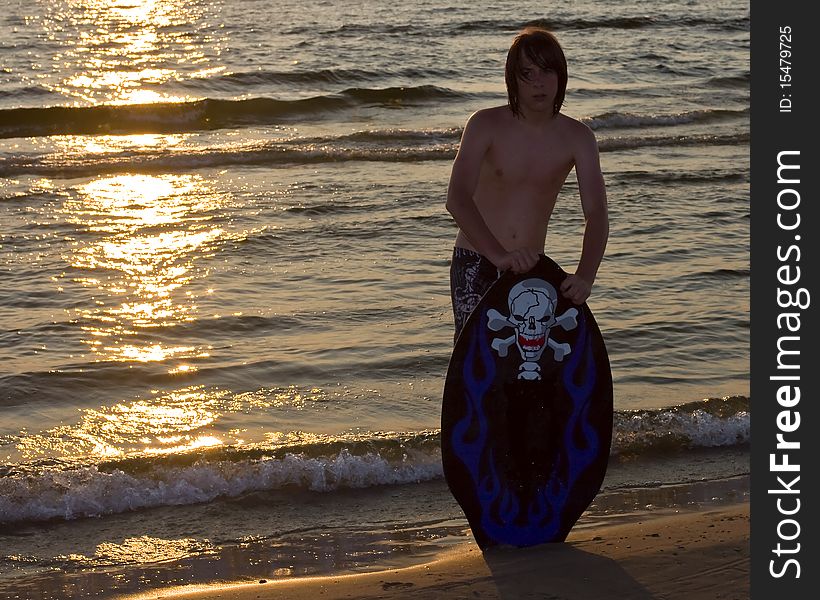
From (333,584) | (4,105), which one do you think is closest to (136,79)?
(4,105)

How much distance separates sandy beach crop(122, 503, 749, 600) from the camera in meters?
3.92

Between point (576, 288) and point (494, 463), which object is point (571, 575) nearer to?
point (494, 463)

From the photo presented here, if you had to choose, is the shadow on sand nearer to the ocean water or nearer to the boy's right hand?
the ocean water

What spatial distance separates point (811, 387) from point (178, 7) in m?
22.2

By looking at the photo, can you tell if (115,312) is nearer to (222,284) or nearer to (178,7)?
(222,284)

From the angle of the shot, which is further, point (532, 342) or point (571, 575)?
point (532, 342)

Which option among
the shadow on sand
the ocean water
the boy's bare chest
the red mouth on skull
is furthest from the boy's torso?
the ocean water

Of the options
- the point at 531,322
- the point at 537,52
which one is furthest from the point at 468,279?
the point at 537,52

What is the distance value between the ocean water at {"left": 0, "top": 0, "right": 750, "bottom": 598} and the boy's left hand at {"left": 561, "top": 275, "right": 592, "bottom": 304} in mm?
1118

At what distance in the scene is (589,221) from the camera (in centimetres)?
418

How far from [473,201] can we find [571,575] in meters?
1.30

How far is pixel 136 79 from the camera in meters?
17.8

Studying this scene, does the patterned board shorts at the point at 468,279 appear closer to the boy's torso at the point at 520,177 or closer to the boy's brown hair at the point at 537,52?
the boy's torso at the point at 520,177

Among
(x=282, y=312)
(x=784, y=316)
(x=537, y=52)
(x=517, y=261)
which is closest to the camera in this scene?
(x=537, y=52)
